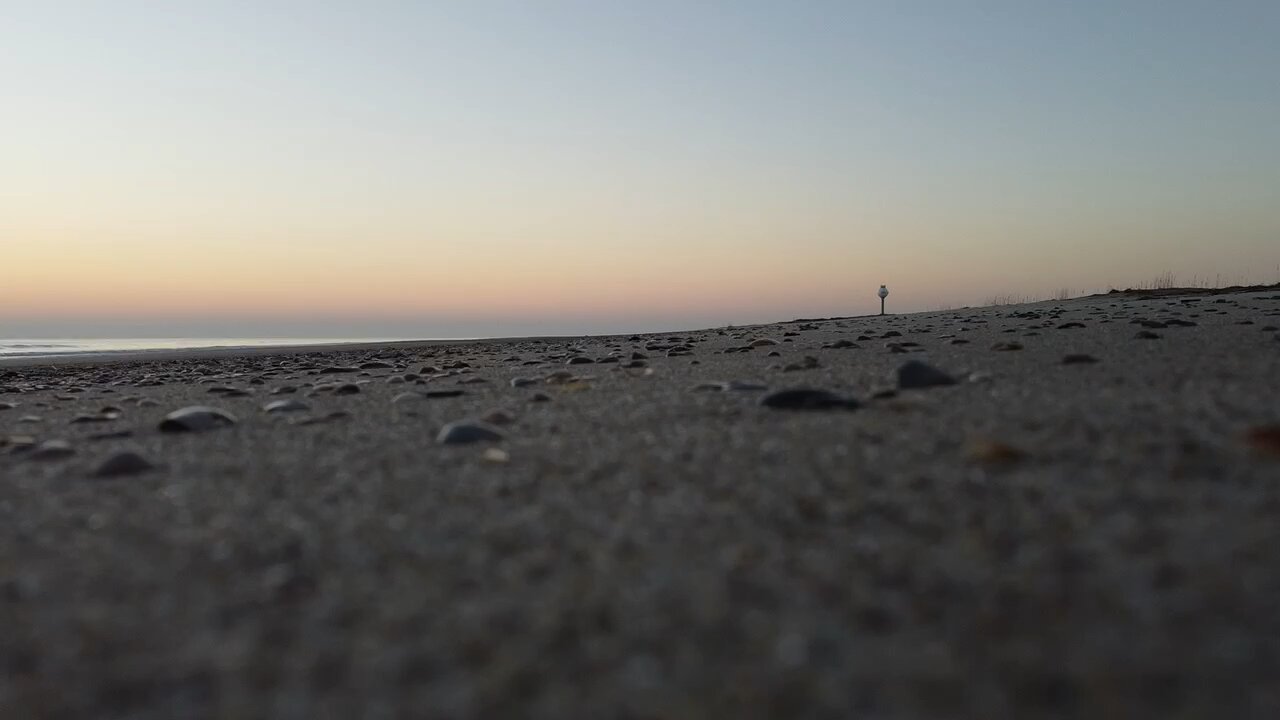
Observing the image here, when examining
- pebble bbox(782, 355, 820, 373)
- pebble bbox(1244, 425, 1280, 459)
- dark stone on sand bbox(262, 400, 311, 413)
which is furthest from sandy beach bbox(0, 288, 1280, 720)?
pebble bbox(782, 355, 820, 373)

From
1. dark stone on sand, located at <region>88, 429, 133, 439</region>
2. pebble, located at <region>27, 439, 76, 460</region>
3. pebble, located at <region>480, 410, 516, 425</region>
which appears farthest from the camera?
dark stone on sand, located at <region>88, 429, 133, 439</region>

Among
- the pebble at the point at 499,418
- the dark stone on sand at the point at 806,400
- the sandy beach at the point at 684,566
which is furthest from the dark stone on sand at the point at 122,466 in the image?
the dark stone on sand at the point at 806,400

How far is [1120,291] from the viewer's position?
65.5 feet

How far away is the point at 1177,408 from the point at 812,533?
1.82m

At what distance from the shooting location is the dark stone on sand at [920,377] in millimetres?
3984

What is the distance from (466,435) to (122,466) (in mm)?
1224

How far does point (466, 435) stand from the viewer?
331 centimetres

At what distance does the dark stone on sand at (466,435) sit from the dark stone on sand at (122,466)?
3.46 feet

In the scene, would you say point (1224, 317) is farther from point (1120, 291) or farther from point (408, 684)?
point (1120, 291)

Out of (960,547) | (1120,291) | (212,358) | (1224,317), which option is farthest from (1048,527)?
(1120,291)

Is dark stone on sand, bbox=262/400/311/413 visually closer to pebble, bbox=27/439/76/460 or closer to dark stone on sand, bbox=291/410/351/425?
dark stone on sand, bbox=291/410/351/425

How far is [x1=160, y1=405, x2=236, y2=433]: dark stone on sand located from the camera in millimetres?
4031

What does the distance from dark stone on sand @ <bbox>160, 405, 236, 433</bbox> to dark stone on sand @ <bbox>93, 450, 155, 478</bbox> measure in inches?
39.4

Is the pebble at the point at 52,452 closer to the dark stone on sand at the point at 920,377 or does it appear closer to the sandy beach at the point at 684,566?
the sandy beach at the point at 684,566
